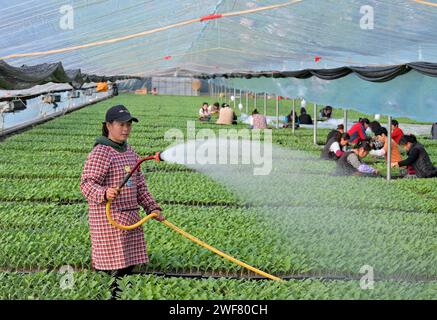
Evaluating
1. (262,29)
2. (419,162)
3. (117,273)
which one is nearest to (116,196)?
(117,273)

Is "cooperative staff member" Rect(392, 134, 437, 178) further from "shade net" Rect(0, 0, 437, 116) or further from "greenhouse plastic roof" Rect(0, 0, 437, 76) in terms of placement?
"greenhouse plastic roof" Rect(0, 0, 437, 76)

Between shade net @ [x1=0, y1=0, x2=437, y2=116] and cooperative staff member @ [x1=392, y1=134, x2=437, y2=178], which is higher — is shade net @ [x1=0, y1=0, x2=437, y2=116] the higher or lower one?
the higher one

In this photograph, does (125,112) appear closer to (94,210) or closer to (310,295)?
(94,210)

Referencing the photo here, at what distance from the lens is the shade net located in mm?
7957

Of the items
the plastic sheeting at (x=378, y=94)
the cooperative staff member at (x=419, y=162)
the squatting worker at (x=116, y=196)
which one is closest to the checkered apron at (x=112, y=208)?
the squatting worker at (x=116, y=196)

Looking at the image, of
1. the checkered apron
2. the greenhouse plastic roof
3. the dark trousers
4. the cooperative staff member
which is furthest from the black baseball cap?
the cooperative staff member

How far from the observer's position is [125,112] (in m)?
5.24

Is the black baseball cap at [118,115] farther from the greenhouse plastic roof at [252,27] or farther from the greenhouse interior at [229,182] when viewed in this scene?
the greenhouse plastic roof at [252,27]

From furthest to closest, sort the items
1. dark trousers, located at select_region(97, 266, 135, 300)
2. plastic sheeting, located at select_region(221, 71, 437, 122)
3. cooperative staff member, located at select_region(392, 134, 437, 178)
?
cooperative staff member, located at select_region(392, 134, 437, 178)
plastic sheeting, located at select_region(221, 71, 437, 122)
dark trousers, located at select_region(97, 266, 135, 300)

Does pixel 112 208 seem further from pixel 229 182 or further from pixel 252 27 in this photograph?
pixel 252 27

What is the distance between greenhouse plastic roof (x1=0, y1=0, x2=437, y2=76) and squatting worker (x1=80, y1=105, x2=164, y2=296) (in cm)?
256

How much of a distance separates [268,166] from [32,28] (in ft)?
22.7

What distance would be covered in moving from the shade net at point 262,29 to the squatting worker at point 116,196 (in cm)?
259
